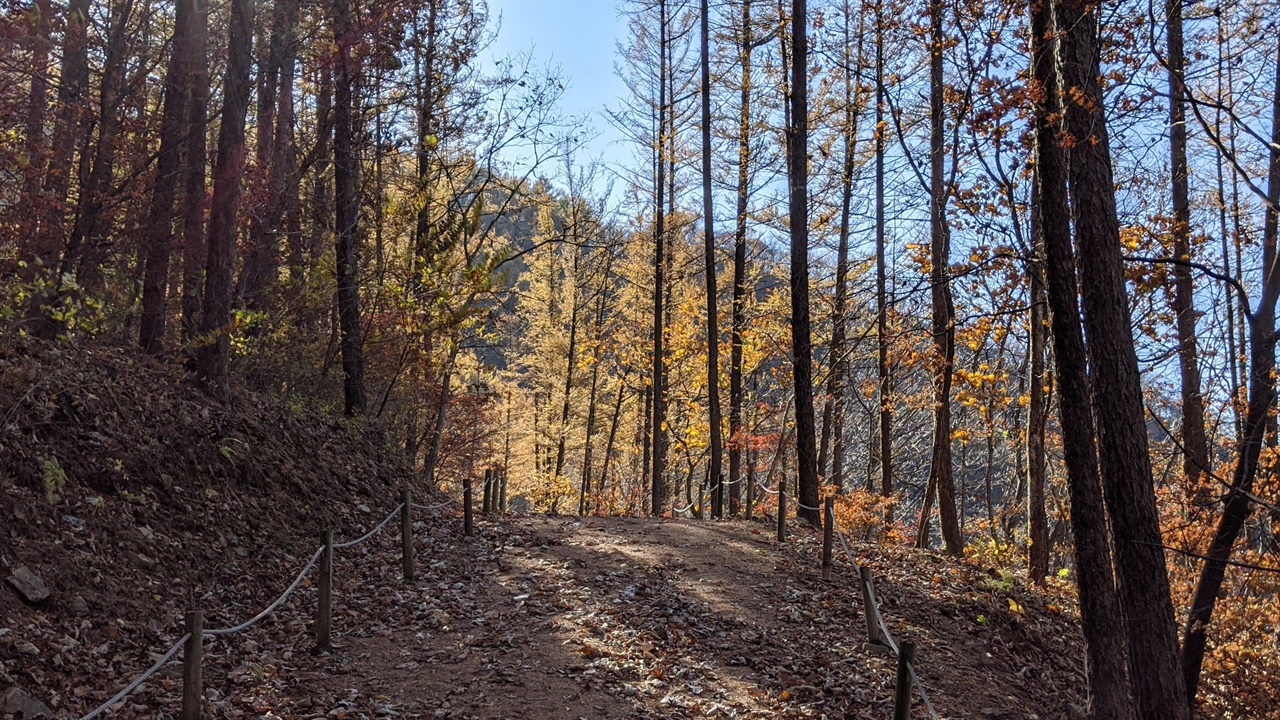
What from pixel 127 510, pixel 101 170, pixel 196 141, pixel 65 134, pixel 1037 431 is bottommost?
pixel 127 510

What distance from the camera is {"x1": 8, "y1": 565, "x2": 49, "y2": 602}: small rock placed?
5.59 meters

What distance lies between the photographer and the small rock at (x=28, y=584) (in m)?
5.59

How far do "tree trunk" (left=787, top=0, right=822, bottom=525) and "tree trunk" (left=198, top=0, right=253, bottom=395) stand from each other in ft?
26.8

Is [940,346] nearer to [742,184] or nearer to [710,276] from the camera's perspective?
[710,276]

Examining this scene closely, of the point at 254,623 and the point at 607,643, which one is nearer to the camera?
the point at 254,623

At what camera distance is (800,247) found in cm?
1315

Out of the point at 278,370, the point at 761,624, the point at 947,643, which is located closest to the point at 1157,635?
the point at 947,643

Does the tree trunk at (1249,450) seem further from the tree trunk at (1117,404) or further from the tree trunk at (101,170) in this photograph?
the tree trunk at (101,170)

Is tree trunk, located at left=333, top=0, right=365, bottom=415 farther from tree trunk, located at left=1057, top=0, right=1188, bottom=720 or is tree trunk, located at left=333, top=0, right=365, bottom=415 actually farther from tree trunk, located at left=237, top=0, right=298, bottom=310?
tree trunk, located at left=1057, top=0, right=1188, bottom=720

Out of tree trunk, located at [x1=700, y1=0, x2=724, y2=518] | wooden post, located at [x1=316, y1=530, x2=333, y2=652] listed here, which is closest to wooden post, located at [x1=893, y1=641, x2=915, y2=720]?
wooden post, located at [x1=316, y1=530, x2=333, y2=652]

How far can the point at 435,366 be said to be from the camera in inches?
598

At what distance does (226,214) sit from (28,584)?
523cm

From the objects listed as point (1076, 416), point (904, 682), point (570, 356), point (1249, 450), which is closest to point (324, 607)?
point (904, 682)

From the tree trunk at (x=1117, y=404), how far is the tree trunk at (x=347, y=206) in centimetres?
1028
